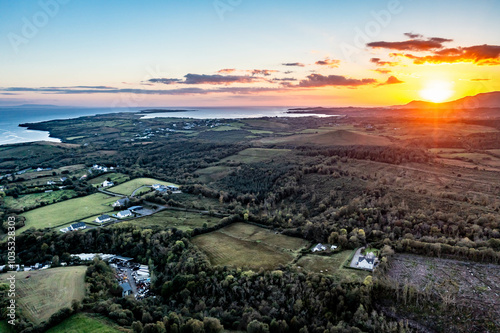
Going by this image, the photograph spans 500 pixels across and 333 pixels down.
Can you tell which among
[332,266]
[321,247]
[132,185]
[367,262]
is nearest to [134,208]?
[132,185]

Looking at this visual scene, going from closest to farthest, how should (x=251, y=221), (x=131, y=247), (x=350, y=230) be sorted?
(x=131, y=247)
(x=350, y=230)
(x=251, y=221)

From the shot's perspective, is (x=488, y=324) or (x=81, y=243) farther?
(x=81, y=243)

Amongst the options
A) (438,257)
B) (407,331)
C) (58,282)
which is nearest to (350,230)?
(438,257)

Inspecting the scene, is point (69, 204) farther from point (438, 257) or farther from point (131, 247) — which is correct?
point (438, 257)

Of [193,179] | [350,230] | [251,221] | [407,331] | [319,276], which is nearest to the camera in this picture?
[407,331]

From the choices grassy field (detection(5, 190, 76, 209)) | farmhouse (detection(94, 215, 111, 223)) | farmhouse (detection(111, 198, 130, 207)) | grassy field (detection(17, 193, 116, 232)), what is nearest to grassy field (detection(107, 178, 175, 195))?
grassy field (detection(17, 193, 116, 232))

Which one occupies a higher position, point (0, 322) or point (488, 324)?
point (488, 324)
